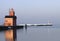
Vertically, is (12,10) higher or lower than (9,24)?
higher

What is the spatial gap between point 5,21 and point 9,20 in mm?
2220

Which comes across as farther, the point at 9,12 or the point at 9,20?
the point at 9,12

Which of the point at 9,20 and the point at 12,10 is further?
the point at 12,10

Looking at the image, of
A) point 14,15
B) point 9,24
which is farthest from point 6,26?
point 14,15

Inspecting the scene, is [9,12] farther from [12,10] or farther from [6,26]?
[6,26]

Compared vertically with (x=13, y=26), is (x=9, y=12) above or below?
above

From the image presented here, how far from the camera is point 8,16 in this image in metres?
51.4

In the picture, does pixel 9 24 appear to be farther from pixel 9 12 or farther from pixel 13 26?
pixel 9 12

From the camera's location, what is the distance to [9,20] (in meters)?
49.4

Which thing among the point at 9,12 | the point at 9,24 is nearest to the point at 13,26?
the point at 9,24

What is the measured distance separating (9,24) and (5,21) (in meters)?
2.23

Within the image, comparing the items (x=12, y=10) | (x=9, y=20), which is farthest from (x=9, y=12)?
(x=9, y=20)

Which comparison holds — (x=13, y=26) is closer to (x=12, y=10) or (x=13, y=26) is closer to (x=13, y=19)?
(x=13, y=19)

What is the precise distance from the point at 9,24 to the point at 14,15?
3.47 m
